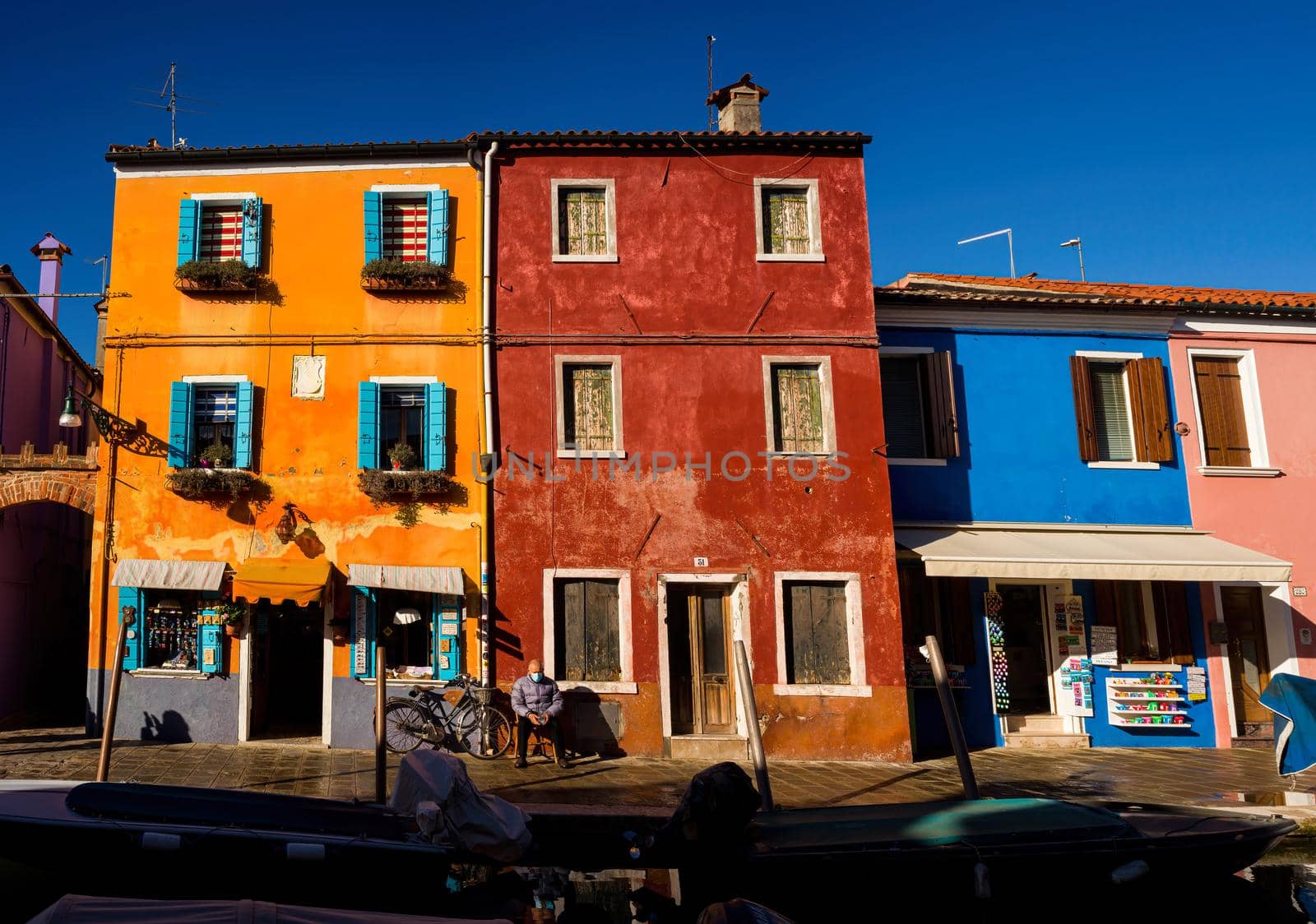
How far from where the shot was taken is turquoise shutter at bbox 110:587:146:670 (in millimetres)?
13117

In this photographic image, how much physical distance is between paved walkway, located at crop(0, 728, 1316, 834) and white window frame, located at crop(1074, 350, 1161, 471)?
4183 mm

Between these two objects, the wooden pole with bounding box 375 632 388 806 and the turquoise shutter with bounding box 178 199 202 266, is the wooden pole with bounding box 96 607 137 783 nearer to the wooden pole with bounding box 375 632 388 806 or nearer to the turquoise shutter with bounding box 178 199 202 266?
the wooden pole with bounding box 375 632 388 806

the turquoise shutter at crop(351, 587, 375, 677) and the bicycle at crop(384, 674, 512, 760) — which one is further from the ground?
the turquoise shutter at crop(351, 587, 375, 677)

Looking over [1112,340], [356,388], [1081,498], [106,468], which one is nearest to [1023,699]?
[1081,498]

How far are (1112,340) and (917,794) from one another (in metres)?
8.24

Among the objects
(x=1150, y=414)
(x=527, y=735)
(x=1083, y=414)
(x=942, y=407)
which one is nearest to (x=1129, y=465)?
(x=1150, y=414)

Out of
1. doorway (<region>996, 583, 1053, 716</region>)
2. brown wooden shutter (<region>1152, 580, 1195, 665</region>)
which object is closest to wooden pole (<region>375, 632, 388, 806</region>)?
doorway (<region>996, 583, 1053, 716</region>)

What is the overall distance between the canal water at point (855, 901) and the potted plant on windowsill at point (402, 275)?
8.63 meters

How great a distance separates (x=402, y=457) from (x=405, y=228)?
3.46m

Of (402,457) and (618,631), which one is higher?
(402,457)

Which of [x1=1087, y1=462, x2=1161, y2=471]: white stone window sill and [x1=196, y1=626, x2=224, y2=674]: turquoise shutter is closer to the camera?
[x1=196, y1=626, x2=224, y2=674]: turquoise shutter

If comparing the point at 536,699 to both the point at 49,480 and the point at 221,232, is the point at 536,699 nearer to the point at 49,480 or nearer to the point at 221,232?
the point at 49,480

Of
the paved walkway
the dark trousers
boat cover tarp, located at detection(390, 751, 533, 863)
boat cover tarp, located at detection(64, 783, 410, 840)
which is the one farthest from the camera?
the dark trousers

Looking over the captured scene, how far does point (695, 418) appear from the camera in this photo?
1384cm
